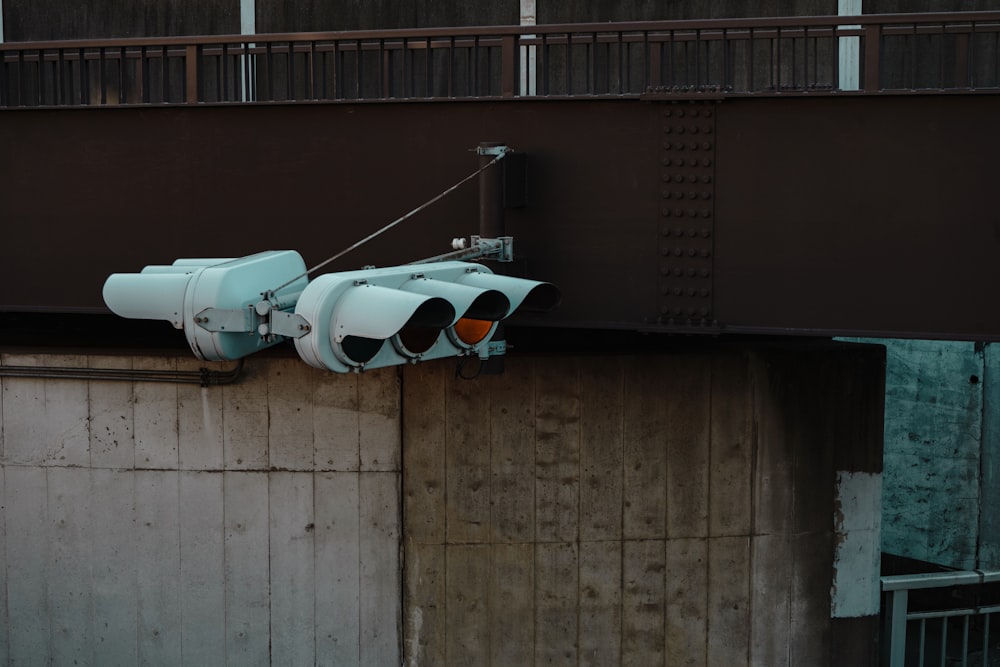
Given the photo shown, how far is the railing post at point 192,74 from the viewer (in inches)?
388

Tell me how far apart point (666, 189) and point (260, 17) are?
20.1ft

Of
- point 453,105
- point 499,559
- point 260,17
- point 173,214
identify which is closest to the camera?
point 453,105

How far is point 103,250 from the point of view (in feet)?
33.6

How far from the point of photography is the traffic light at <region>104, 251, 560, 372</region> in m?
6.70

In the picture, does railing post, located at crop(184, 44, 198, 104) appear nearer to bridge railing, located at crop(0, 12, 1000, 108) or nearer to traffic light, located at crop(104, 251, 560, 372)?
bridge railing, located at crop(0, 12, 1000, 108)

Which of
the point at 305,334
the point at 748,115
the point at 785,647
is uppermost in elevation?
the point at 748,115

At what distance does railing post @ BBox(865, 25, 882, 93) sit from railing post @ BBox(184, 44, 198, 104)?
504 centimetres

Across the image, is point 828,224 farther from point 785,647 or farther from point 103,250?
point 103,250

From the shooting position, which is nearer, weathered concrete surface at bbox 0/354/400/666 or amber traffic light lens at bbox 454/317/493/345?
amber traffic light lens at bbox 454/317/493/345

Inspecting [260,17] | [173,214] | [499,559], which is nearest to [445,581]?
[499,559]

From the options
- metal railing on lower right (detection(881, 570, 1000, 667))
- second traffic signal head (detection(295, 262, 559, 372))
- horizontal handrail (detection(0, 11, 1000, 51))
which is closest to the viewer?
second traffic signal head (detection(295, 262, 559, 372))

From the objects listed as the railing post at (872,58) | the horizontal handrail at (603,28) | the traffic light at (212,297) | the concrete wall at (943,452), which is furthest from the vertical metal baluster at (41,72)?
the concrete wall at (943,452)

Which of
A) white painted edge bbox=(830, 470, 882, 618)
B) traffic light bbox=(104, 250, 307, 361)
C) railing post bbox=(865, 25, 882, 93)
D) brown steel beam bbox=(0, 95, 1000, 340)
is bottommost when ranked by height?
white painted edge bbox=(830, 470, 882, 618)

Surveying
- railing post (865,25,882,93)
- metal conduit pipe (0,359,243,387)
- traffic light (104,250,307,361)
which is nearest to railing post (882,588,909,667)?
railing post (865,25,882,93)
